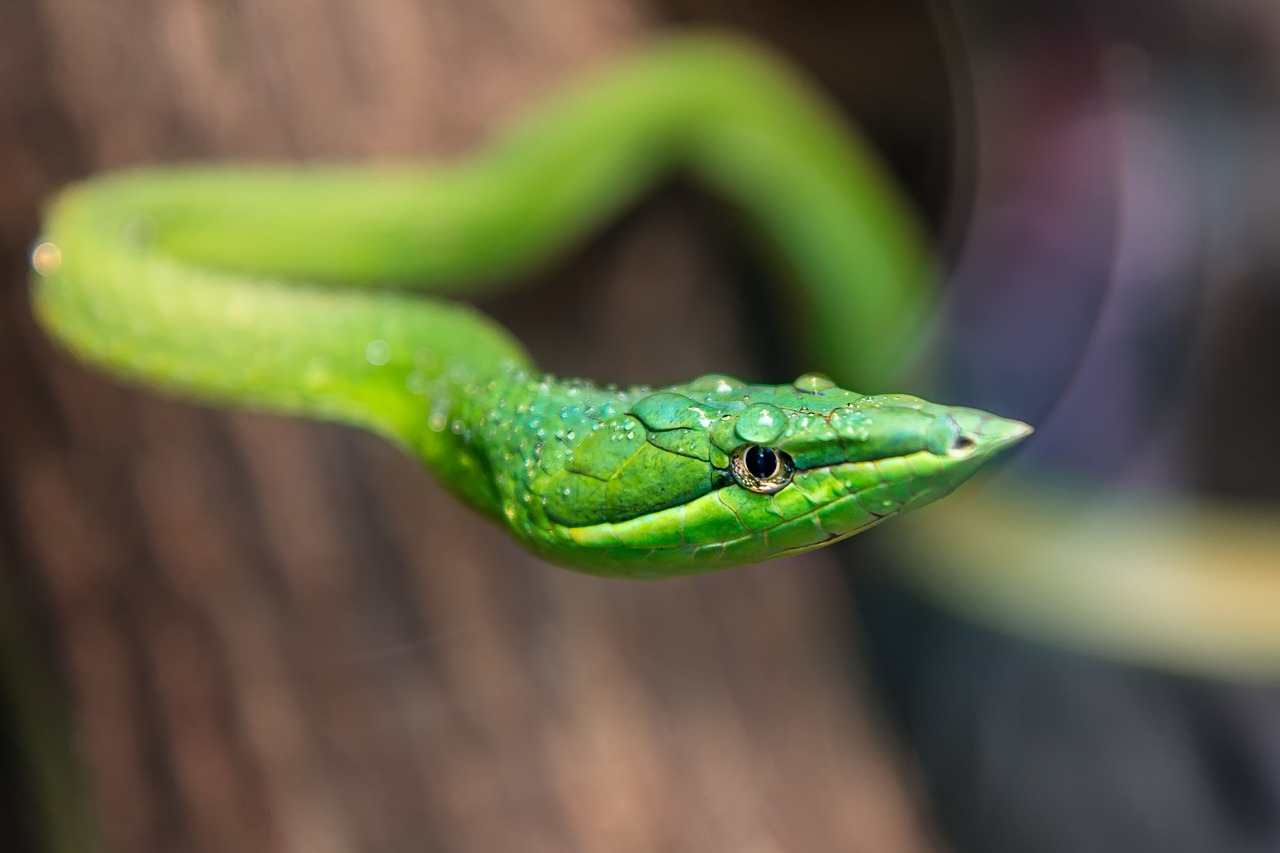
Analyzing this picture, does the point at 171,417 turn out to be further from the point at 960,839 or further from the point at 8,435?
the point at 960,839

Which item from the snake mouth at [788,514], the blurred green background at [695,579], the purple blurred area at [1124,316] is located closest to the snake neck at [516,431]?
the snake mouth at [788,514]

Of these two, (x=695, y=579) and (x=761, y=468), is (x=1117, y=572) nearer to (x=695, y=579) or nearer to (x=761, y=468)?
(x=695, y=579)

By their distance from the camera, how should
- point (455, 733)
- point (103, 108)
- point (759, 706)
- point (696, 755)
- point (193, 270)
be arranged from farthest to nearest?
point (759, 706)
point (696, 755)
point (455, 733)
point (103, 108)
point (193, 270)

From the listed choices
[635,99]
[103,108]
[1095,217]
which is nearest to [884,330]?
[1095,217]

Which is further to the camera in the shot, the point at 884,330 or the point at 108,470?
the point at 884,330

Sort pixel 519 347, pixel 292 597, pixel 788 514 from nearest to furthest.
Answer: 1. pixel 788 514
2. pixel 519 347
3. pixel 292 597

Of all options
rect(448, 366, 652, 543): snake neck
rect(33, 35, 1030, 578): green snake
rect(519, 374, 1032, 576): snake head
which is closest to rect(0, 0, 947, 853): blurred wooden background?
rect(33, 35, 1030, 578): green snake

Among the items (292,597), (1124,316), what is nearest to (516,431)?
(292,597)

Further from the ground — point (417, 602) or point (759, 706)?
point (417, 602)

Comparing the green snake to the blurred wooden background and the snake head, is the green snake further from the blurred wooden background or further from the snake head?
the blurred wooden background
